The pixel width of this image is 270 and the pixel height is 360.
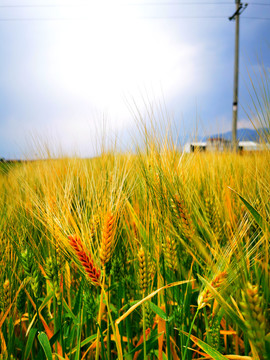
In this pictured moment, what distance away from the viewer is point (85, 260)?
0.56 metres

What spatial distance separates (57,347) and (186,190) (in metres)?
0.52

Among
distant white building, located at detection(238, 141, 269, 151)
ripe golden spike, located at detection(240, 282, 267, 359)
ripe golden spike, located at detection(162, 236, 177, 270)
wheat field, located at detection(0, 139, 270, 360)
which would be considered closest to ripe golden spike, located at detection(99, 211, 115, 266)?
wheat field, located at detection(0, 139, 270, 360)

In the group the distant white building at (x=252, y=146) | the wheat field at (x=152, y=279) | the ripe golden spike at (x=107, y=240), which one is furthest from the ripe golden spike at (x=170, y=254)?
the distant white building at (x=252, y=146)

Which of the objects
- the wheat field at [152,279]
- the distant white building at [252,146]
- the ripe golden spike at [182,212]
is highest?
the distant white building at [252,146]

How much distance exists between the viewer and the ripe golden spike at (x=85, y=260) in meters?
0.55

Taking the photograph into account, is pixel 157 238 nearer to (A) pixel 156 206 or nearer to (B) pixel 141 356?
(A) pixel 156 206

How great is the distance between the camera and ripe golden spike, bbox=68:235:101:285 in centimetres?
55

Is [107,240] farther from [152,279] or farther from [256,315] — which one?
[256,315]

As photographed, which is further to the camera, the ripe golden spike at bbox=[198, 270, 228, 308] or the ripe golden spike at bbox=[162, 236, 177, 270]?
the ripe golden spike at bbox=[162, 236, 177, 270]

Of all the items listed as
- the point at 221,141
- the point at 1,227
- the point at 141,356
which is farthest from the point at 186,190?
the point at 221,141

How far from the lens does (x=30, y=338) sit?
59 cm

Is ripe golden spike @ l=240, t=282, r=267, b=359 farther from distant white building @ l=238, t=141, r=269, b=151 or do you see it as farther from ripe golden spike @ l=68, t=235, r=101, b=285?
distant white building @ l=238, t=141, r=269, b=151

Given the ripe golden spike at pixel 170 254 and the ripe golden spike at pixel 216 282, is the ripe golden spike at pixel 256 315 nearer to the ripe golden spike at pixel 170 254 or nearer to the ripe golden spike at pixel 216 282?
the ripe golden spike at pixel 216 282

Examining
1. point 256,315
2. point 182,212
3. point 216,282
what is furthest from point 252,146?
point 256,315
